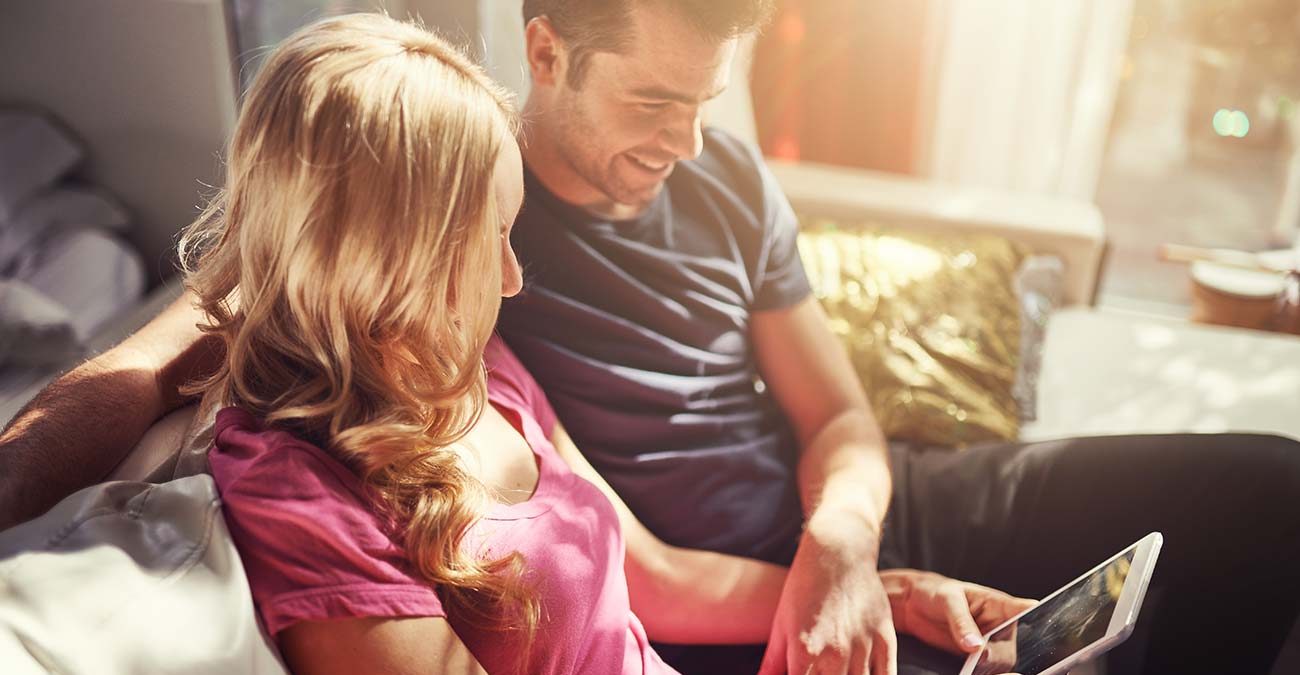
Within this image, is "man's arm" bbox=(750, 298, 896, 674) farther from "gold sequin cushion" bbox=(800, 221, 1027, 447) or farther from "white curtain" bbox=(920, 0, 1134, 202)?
"white curtain" bbox=(920, 0, 1134, 202)

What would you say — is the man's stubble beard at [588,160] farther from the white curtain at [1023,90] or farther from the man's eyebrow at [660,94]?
the white curtain at [1023,90]

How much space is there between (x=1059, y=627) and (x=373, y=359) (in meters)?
0.62

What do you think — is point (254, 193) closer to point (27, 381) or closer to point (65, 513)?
point (65, 513)

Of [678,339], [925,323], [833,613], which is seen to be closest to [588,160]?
[678,339]

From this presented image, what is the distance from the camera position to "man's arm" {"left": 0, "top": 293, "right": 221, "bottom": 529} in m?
0.80

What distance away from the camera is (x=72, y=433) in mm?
836

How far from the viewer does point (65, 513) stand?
28.5 inches

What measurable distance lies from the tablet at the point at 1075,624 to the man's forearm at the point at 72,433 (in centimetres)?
77

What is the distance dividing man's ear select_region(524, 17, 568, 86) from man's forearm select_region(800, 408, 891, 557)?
0.53m

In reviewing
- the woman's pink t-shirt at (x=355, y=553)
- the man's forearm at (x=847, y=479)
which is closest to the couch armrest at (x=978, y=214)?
the man's forearm at (x=847, y=479)

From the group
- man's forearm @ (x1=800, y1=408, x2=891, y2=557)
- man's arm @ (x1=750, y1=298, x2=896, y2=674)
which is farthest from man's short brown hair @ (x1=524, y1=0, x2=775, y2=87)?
man's forearm @ (x1=800, y1=408, x2=891, y2=557)

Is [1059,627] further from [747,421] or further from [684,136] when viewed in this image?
[684,136]

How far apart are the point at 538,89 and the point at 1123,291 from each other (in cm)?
279

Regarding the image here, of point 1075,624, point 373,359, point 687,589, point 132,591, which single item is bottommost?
point 687,589
